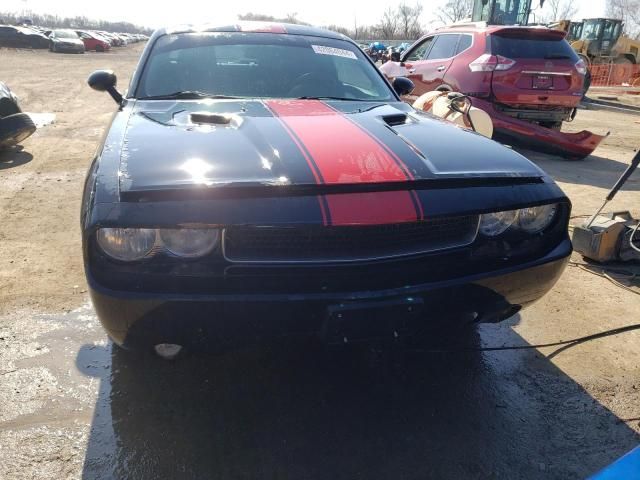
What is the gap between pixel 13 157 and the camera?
19.3ft

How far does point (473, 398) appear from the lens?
2.21 metres

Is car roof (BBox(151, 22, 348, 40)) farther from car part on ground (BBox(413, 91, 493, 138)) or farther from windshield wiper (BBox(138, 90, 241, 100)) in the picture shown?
car part on ground (BBox(413, 91, 493, 138))

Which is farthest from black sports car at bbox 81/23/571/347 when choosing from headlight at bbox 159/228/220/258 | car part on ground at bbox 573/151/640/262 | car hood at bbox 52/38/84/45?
car hood at bbox 52/38/84/45

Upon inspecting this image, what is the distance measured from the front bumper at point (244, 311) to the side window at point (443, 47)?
6.44 m

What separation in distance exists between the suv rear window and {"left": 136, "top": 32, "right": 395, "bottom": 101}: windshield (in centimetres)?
418

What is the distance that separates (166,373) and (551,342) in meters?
1.86

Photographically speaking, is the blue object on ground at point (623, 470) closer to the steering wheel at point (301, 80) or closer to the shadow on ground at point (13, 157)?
the steering wheel at point (301, 80)

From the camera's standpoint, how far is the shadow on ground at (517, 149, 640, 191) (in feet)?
19.4

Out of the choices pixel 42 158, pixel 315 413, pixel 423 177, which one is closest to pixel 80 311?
pixel 315 413

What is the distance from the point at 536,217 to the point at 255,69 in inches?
71.8

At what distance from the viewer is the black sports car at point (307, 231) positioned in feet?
5.31

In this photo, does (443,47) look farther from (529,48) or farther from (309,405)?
(309,405)

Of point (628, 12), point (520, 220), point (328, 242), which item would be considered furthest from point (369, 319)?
point (628, 12)

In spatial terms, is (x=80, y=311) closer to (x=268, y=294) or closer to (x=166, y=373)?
(x=166, y=373)
